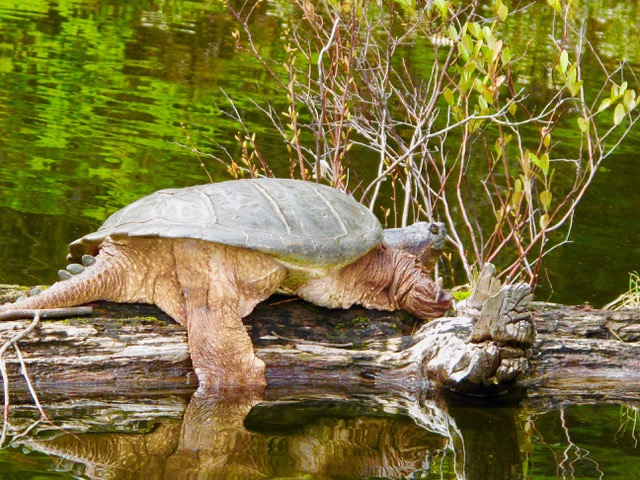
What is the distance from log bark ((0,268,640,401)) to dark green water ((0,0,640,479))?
Answer: 9.0 inches

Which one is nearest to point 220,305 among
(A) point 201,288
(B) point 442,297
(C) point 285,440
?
(A) point 201,288

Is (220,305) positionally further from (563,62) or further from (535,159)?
(563,62)

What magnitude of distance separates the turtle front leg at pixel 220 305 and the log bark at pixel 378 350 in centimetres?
9

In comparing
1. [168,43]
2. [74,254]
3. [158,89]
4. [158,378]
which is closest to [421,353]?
[158,378]

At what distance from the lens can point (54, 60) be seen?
43.5ft

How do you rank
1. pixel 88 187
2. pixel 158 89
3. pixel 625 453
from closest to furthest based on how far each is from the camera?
pixel 625 453 < pixel 88 187 < pixel 158 89

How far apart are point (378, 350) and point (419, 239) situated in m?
0.76

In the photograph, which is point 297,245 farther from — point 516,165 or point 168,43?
point 168,43

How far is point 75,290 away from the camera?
14.3ft

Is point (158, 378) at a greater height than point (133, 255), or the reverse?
point (133, 255)

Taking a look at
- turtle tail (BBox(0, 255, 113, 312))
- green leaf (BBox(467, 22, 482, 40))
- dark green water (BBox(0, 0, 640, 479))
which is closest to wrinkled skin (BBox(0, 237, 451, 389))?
turtle tail (BBox(0, 255, 113, 312))

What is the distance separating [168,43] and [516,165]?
6.28m

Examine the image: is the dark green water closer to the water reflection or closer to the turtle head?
the water reflection

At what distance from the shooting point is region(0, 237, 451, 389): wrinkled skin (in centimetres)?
441
